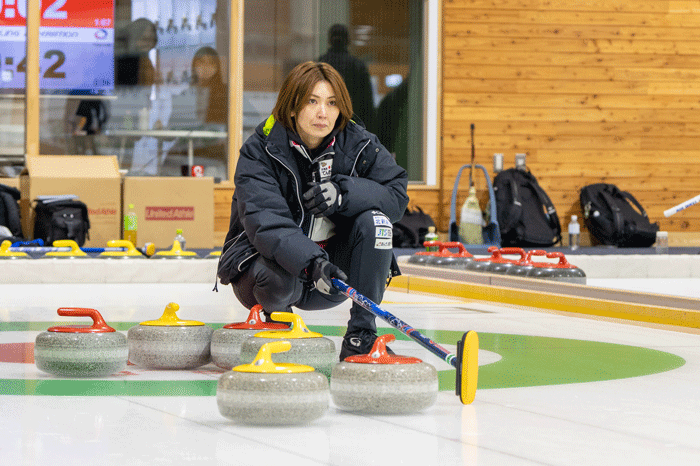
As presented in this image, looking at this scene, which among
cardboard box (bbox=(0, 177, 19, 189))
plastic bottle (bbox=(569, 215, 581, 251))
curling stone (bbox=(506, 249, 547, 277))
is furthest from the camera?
plastic bottle (bbox=(569, 215, 581, 251))

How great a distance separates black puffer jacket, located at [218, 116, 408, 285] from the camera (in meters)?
2.07

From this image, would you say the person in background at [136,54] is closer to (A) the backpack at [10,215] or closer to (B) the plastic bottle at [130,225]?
(B) the plastic bottle at [130,225]

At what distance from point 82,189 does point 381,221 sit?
511cm

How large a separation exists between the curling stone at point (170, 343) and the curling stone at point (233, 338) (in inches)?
1.8

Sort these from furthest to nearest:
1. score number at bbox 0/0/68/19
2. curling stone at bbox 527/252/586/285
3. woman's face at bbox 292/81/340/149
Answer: score number at bbox 0/0/68/19
curling stone at bbox 527/252/586/285
woman's face at bbox 292/81/340/149

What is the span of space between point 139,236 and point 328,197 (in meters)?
5.20

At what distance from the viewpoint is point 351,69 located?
8383mm

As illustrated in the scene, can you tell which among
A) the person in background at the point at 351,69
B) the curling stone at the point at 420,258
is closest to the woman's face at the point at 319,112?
the curling stone at the point at 420,258

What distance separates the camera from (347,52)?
838cm

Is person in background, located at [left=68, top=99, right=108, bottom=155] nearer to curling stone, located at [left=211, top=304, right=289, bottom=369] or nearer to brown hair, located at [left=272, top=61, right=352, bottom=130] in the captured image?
brown hair, located at [left=272, top=61, right=352, bottom=130]

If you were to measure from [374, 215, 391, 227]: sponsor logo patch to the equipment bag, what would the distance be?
4677mm

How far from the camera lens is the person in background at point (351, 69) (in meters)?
8.35

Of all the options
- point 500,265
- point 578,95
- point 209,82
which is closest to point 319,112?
point 500,265

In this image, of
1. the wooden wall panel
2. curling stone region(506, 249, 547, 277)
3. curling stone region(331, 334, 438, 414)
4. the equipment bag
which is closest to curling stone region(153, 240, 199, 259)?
the equipment bag
